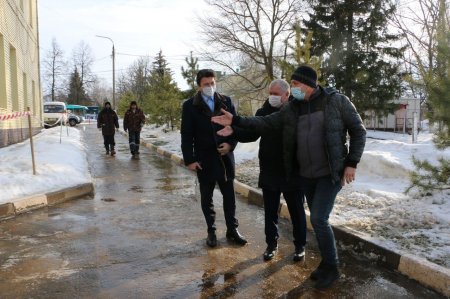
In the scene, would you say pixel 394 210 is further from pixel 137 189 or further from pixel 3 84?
pixel 3 84

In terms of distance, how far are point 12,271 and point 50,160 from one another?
613 cm

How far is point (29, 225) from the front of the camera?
18.9ft

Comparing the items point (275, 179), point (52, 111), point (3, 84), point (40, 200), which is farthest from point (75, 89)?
point (275, 179)

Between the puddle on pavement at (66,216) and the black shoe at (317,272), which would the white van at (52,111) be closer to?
the puddle on pavement at (66,216)

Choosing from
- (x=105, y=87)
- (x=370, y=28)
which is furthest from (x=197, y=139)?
(x=105, y=87)

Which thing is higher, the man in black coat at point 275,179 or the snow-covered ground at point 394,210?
the man in black coat at point 275,179

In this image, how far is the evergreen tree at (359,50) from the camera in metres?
23.5

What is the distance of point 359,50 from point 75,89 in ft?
210

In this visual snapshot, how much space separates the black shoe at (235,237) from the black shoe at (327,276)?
1.28 m

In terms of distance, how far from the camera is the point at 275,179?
428 cm

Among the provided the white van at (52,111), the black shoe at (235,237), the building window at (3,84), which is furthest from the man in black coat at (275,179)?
the white van at (52,111)

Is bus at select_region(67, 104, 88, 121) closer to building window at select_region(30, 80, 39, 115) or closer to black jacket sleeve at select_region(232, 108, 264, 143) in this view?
building window at select_region(30, 80, 39, 115)

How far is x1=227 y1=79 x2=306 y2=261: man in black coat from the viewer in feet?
14.0

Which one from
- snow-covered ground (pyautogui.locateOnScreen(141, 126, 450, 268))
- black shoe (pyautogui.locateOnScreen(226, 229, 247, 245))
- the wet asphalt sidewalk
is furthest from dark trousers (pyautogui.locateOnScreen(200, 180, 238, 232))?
snow-covered ground (pyautogui.locateOnScreen(141, 126, 450, 268))
